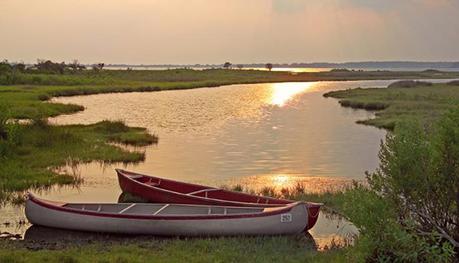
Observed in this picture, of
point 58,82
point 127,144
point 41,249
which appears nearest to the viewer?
point 41,249

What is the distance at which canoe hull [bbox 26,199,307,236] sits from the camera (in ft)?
51.6

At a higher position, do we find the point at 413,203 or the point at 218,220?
the point at 413,203

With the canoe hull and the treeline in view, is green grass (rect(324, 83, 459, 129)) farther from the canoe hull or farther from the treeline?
the treeline

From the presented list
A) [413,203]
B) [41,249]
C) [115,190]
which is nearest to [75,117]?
[115,190]

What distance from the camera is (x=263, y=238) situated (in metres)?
15.7

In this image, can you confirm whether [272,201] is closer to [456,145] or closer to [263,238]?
[263,238]

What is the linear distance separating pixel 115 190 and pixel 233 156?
11.0 m

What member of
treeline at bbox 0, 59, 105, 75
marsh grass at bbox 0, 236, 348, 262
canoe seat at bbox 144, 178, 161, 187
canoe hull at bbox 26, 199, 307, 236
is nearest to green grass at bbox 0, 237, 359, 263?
marsh grass at bbox 0, 236, 348, 262

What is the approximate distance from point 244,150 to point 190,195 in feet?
56.1

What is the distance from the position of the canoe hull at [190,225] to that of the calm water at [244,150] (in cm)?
133

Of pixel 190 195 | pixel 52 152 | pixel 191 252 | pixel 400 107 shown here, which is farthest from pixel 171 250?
pixel 400 107

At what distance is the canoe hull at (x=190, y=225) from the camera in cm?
1572

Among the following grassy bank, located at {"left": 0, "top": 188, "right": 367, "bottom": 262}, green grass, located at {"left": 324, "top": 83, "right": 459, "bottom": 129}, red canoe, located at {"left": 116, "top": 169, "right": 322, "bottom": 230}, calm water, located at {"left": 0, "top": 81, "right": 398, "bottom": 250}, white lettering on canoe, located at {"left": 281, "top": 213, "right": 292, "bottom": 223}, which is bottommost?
calm water, located at {"left": 0, "top": 81, "right": 398, "bottom": 250}

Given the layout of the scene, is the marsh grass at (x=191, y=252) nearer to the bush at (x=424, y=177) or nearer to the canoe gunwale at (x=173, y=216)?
the canoe gunwale at (x=173, y=216)
